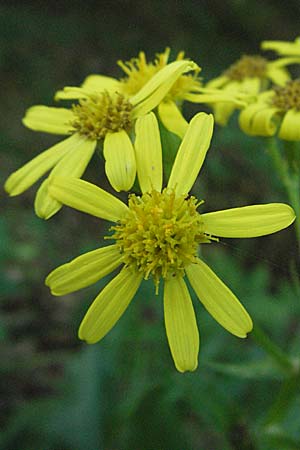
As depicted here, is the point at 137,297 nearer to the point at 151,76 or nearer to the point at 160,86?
the point at 151,76

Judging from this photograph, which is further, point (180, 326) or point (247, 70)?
point (247, 70)

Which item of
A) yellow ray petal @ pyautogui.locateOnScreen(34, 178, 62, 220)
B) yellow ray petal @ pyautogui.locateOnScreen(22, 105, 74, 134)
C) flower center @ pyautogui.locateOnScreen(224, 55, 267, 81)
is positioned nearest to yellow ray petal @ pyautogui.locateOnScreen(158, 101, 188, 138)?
yellow ray petal @ pyautogui.locateOnScreen(22, 105, 74, 134)

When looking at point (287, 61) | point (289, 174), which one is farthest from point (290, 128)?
point (287, 61)

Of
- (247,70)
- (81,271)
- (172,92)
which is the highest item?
(247,70)

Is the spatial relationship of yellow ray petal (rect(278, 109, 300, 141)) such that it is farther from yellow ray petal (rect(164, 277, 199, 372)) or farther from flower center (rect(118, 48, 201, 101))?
yellow ray petal (rect(164, 277, 199, 372))

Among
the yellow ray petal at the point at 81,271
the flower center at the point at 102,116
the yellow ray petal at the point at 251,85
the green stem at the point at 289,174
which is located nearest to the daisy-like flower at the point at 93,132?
the flower center at the point at 102,116
